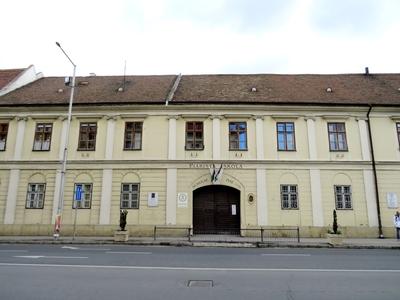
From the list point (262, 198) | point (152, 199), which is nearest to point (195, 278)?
point (152, 199)

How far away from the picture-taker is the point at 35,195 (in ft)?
65.2

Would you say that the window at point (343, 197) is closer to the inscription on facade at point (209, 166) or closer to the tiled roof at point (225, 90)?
the tiled roof at point (225, 90)

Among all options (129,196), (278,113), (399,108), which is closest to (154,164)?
(129,196)

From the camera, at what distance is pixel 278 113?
20359mm

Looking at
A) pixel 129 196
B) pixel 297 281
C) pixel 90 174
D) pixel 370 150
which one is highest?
pixel 370 150

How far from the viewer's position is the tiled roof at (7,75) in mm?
24258

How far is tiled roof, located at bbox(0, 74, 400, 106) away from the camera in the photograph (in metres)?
20.8

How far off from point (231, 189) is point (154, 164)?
5.20m

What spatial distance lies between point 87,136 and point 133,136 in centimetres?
312

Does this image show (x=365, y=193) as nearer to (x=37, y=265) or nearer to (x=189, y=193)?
(x=189, y=193)

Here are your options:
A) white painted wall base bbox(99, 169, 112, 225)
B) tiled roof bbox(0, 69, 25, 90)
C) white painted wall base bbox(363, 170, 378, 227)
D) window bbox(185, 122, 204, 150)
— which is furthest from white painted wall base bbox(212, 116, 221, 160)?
tiled roof bbox(0, 69, 25, 90)

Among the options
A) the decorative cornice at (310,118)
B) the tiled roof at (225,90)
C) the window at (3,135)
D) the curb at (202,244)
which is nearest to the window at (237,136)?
the tiled roof at (225,90)

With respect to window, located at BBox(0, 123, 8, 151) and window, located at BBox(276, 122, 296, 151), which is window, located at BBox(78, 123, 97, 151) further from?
window, located at BBox(276, 122, 296, 151)

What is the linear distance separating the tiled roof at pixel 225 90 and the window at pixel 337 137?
1.61 meters
